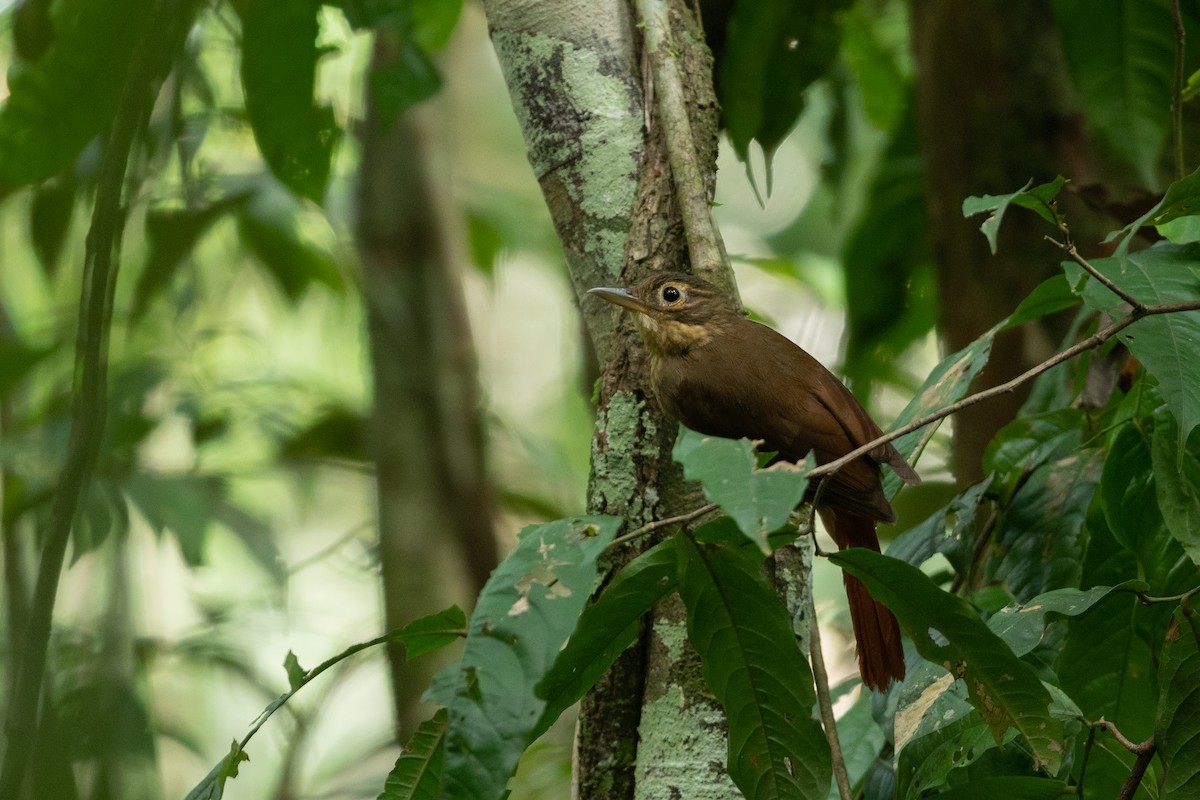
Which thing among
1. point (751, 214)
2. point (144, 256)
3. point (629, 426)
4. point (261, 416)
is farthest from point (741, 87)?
point (751, 214)

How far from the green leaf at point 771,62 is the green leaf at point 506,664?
1868 millimetres

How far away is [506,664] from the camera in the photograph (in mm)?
1340

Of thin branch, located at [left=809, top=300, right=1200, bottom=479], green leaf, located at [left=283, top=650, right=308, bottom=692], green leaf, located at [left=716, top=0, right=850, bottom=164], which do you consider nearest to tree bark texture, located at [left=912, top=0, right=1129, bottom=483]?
green leaf, located at [left=716, top=0, right=850, bottom=164]

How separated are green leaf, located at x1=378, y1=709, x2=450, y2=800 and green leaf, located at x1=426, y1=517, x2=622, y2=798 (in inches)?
9.9

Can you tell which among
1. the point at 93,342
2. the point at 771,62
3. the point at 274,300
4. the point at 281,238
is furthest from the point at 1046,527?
the point at 274,300

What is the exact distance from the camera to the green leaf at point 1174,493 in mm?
1740

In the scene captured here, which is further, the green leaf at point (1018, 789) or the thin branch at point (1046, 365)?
the green leaf at point (1018, 789)

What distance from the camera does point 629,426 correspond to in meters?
2.08

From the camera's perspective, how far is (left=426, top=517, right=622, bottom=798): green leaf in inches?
51.9

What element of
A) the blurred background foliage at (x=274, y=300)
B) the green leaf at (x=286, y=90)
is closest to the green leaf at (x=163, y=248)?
the blurred background foliage at (x=274, y=300)

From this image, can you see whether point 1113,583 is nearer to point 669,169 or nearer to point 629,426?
point 629,426

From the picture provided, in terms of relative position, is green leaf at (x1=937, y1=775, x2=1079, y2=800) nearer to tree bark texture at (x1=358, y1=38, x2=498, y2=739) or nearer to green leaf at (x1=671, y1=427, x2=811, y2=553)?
green leaf at (x1=671, y1=427, x2=811, y2=553)

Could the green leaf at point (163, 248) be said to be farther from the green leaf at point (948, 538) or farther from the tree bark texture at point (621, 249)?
the green leaf at point (948, 538)

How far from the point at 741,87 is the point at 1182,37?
3.67 ft
